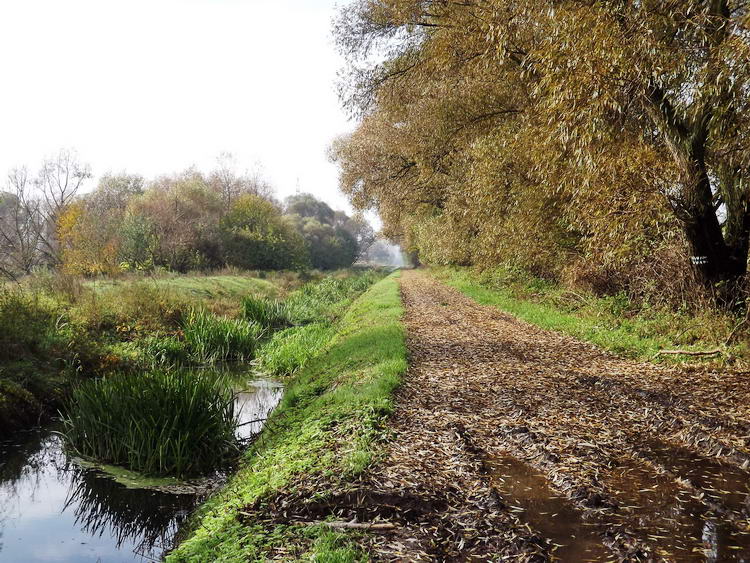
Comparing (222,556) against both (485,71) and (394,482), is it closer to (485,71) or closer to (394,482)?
(394,482)

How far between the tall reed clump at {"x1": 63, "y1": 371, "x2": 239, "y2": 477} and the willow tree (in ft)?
19.6

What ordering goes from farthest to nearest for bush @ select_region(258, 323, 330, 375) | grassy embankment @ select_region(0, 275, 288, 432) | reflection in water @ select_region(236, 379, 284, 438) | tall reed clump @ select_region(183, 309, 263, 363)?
tall reed clump @ select_region(183, 309, 263, 363), bush @ select_region(258, 323, 330, 375), grassy embankment @ select_region(0, 275, 288, 432), reflection in water @ select_region(236, 379, 284, 438)

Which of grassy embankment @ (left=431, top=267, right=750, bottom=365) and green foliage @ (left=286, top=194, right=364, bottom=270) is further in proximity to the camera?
green foliage @ (left=286, top=194, right=364, bottom=270)

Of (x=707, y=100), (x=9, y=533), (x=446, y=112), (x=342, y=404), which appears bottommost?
(x=9, y=533)

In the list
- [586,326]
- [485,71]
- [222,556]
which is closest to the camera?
[222,556]

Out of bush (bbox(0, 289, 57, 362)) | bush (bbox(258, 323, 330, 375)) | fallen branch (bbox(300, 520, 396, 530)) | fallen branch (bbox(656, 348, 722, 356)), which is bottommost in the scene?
fallen branch (bbox(656, 348, 722, 356))

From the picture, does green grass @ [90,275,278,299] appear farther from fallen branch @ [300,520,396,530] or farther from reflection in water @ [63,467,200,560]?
fallen branch @ [300,520,396,530]

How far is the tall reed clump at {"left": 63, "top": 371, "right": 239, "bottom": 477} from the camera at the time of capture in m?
6.09

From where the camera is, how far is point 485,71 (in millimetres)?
11922

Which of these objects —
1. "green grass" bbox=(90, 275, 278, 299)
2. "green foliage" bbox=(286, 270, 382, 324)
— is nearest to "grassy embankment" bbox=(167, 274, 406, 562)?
"green foliage" bbox=(286, 270, 382, 324)

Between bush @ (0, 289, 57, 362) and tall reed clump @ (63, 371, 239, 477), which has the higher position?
bush @ (0, 289, 57, 362)

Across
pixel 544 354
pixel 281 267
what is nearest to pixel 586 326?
pixel 544 354

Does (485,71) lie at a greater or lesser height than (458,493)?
greater

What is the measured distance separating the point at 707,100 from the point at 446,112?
8.27 m
